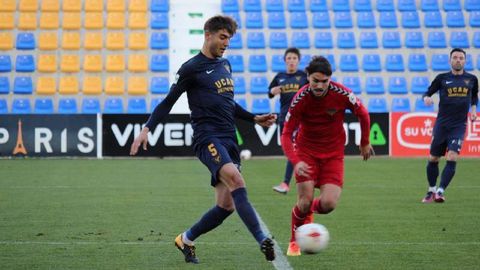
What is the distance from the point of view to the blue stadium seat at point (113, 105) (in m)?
25.7

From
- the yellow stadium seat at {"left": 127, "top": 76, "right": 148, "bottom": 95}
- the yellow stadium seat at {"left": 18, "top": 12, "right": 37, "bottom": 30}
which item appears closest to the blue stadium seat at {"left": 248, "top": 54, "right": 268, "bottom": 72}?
the yellow stadium seat at {"left": 127, "top": 76, "right": 148, "bottom": 95}

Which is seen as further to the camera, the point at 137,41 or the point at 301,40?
the point at 301,40

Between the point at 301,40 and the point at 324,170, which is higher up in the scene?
the point at 301,40

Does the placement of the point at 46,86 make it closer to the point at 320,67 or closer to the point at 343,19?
the point at 343,19

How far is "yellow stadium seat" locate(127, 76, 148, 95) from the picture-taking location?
26094mm

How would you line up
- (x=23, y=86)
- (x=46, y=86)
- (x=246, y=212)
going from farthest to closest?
(x=46, y=86), (x=23, y=86), (x=246, y=212)

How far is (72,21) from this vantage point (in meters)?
27.1

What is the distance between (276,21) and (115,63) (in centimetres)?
503

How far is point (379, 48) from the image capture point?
2739 cm

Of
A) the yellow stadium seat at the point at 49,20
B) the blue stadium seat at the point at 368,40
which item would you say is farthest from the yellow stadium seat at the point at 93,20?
the blue stadium seat at the point at 368,40

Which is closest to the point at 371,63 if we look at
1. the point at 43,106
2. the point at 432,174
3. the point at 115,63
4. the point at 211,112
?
the point at 115,63

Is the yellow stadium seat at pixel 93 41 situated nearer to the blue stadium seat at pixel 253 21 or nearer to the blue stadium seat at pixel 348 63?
the blue stadium seat at pixel 253 21

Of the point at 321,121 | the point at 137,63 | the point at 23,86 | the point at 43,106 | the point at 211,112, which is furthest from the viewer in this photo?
the point at 137,63

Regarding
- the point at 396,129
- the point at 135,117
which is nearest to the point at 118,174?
the point at 135,117
